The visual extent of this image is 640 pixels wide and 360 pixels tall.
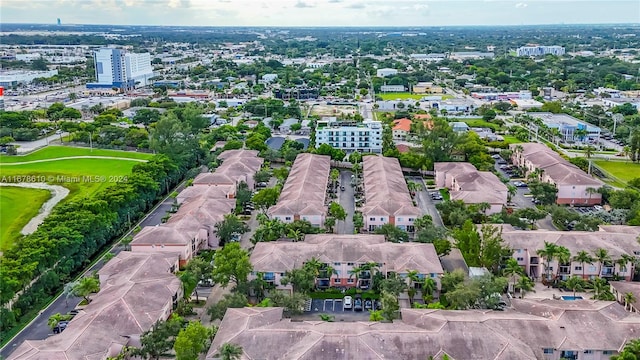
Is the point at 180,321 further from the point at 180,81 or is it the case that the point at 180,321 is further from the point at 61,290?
the point at 180,81

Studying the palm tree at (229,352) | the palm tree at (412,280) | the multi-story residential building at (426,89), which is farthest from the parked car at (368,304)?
the multi-story residential building at (426,89)

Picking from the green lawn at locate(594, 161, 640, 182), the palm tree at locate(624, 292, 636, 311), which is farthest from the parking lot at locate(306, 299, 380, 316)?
the green lawn at locate(594, 161, 640, 182)

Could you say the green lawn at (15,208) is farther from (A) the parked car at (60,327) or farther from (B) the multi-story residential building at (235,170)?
(B) the multi-story residential building at (235,170)

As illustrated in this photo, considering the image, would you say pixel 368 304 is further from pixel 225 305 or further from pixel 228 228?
pixel 228 228

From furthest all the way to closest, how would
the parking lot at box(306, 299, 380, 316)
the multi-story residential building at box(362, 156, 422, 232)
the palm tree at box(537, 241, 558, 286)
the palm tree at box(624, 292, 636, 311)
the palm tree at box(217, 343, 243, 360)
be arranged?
the multi-story residential building at box(362, 156, 422, 232), the palm tree at box(537, 241, 558, 286), the parking lot at box(306, 299, 380, 316), the palm tree at box(624, 292, 636, 311), the palm tree at box(217, 343, 243, 360)

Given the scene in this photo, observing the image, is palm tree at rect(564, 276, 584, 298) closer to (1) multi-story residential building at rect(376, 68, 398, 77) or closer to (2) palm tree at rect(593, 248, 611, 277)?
(2) palm tree at rect(593, 248, 611, 277)

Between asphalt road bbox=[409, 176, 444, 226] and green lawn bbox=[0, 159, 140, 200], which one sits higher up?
green lawn bbox=[0, 159, 140, 200]

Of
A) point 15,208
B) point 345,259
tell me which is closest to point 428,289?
point 345,259

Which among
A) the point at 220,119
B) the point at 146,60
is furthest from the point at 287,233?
the point at 146,60

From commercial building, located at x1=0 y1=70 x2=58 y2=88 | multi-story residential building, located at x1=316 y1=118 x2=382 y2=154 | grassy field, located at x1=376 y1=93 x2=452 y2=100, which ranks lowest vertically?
multi-story residential building, located at x1=316 y1=118 x2=382 y2=154
